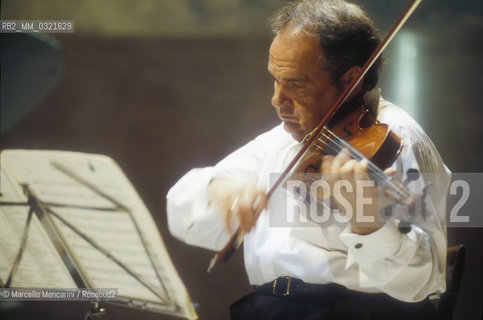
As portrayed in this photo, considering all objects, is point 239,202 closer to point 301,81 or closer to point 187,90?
point 301,81

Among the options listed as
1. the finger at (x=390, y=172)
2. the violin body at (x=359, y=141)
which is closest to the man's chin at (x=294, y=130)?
the violin body at (x=359, y=141)

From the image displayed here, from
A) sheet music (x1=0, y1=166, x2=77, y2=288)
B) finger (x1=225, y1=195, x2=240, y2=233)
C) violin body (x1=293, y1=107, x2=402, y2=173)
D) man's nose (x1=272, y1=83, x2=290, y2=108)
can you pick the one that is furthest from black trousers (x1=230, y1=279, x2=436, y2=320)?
sheet music (x1=0, y1=166, x2=77, y2=288)

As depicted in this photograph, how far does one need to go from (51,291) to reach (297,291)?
0.81 meters

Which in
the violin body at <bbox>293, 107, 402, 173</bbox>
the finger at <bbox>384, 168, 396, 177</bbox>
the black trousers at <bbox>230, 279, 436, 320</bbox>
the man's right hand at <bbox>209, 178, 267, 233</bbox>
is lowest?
the black trousers at <bbox>230, 279, 436, 320</bbox>

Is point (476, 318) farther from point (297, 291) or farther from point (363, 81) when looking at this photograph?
point (363, 81)

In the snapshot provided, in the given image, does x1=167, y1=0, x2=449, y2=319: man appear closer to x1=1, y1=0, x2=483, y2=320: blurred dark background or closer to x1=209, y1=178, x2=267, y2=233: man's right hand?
x1=209, y1=178, x2=267, y2=233: man's right hand

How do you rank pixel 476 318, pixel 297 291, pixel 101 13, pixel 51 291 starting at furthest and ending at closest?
pixel 101 13, pixel 51 291, pixel 476 318, pixel 297 291

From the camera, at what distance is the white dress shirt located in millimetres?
1029

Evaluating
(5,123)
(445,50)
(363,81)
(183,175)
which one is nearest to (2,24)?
(5,123)

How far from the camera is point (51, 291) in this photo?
4.77 ft

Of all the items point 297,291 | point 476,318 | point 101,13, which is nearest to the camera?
point 297,291

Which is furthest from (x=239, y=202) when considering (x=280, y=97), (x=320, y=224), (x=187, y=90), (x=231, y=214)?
(x=187, y=90)

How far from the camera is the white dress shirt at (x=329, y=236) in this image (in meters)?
1.03

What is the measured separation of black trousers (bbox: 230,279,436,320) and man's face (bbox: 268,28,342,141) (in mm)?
409
